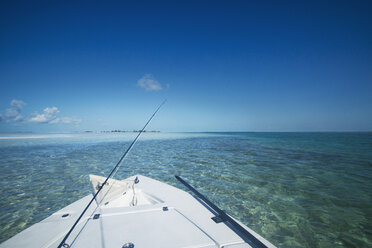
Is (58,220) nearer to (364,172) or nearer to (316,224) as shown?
(316,224)

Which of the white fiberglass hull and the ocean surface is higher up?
the white fiberglass hull

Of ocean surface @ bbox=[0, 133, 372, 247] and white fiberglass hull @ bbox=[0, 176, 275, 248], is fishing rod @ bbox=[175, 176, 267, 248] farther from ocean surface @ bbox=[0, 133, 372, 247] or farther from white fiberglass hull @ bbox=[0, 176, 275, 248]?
ocean surface @ bbox=[0, 133, 372, 247]

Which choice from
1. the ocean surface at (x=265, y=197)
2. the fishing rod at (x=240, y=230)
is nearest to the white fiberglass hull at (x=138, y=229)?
the fishing rod at (x=240, y=230)

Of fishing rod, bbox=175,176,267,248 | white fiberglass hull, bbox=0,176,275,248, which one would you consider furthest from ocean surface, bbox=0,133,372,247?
white fiberglass hull, bbox=0,176,275,248

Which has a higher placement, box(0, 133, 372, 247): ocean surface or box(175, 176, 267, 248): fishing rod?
box(175, 176, 267, 248): fishing rod

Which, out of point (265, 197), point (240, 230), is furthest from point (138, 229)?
point (265, 197)

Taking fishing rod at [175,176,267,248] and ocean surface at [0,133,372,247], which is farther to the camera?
ocean surface at [0,133,372,247]

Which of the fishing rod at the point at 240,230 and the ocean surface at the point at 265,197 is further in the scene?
the ocean surface at the point at 265,197

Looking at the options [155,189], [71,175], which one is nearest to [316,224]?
[155,189]

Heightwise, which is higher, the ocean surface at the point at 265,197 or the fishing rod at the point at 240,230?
the fishing rod at the point at 240,230

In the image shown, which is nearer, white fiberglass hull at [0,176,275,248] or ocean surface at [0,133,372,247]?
white fiberglass hull at [0,176,275,248]

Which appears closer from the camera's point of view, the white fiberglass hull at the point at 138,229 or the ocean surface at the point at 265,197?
the white fiberglass hull at the point at 138,229

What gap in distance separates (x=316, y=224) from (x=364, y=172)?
7.96 metres

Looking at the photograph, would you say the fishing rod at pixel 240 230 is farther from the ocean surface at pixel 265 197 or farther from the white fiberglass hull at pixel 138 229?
the ocean surface at pixel 265 197
